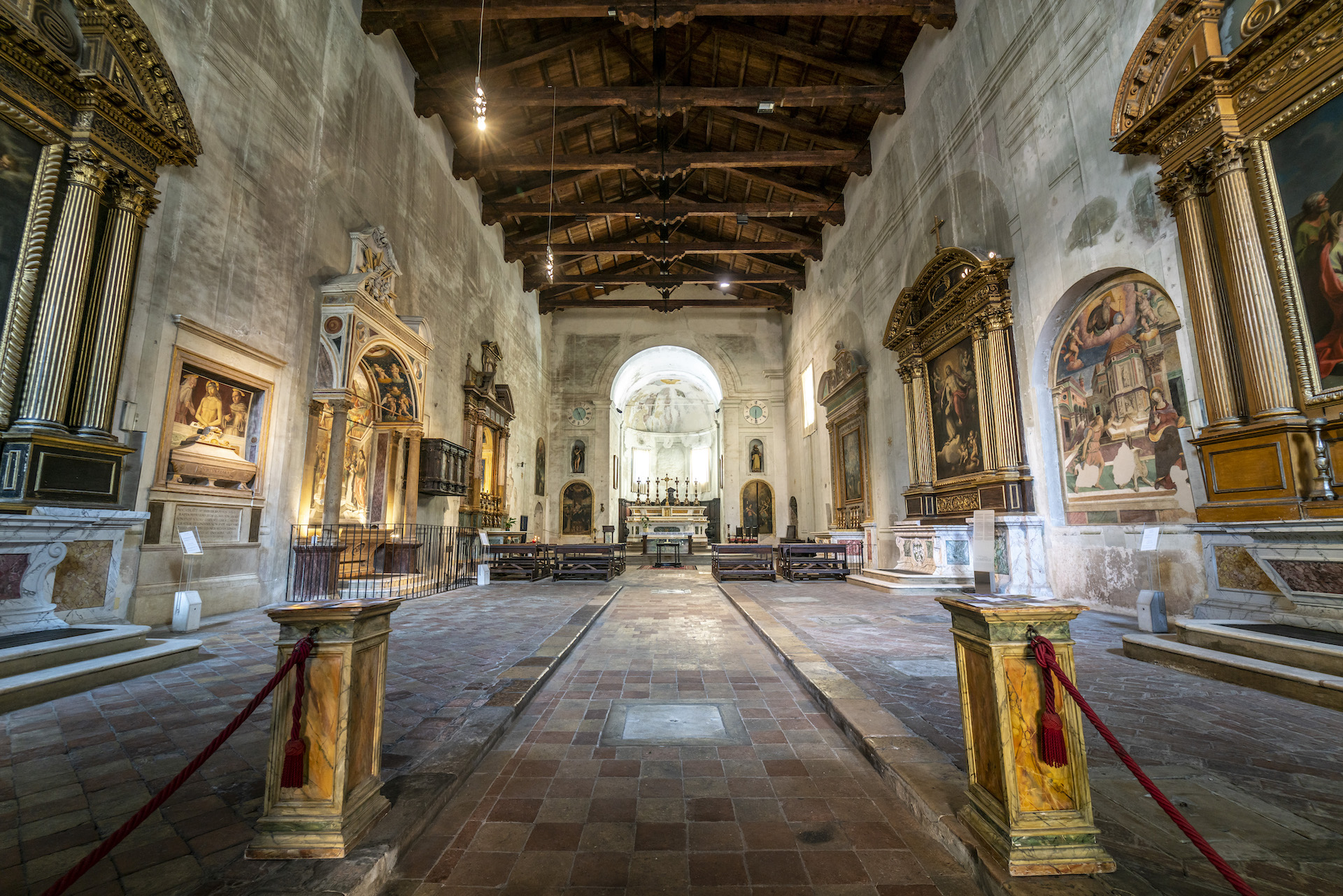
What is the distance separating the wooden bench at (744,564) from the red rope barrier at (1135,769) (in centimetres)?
907

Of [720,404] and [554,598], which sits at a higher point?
[720,404]

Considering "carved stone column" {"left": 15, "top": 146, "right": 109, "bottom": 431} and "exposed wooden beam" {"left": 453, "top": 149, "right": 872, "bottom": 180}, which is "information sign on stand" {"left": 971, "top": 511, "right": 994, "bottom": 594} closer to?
"carved stone column" {"left": 15, "top": 146, "right": 109, "bottom": 431}

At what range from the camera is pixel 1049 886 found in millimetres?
1685

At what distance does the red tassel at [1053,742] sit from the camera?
5.87 feet

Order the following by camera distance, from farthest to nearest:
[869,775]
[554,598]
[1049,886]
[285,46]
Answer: [554,598] < [285,46] < [869,775] < [1049,886]

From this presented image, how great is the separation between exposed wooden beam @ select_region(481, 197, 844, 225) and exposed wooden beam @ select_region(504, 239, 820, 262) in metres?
1.27

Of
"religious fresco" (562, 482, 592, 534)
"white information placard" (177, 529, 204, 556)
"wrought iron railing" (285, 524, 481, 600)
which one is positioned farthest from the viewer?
"religious fresco" (562, 482, 592, 534)

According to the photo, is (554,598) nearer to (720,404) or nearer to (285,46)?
(285,46)

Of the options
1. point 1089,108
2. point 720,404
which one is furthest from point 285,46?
point 720,404

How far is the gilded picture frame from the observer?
583 cm

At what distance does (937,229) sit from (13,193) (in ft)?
36.5

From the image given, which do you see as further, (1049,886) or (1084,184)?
(1084,184)

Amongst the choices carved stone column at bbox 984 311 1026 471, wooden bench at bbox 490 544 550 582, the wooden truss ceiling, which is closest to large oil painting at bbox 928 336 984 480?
carved stone column at bbox 984 311 1026 471

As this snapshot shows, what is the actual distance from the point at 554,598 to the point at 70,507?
5285 millimetres
